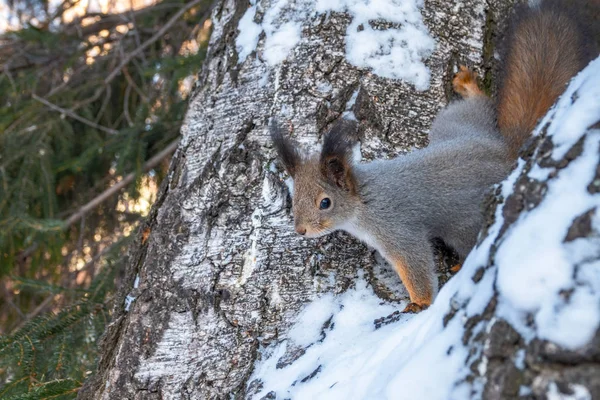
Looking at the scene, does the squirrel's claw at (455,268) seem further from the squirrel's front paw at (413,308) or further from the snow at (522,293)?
the snow at (522,293)

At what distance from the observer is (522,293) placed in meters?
0.79

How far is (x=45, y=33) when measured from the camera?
296cm

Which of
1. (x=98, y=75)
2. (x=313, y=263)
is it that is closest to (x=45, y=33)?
(x=98, y=75)

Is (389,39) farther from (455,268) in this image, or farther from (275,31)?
(455,268)

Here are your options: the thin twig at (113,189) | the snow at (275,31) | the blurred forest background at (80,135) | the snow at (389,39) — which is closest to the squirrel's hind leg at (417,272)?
the snow at (389,39)

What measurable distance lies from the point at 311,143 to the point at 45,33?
6.08ft

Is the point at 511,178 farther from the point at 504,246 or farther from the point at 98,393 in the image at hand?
the point at 98,393

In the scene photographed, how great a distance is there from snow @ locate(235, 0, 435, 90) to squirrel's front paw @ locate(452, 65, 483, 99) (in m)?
0.11

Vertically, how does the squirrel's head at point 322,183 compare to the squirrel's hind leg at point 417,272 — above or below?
above

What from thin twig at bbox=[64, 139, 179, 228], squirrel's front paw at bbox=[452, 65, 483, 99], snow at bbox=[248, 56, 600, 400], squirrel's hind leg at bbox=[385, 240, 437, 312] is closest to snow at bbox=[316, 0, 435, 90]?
squirrel's front paw at bbox=[452, 65, 483, 99]

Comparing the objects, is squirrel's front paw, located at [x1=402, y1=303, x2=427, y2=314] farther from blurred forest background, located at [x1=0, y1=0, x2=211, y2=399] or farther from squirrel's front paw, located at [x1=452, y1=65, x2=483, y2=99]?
blurred forest background, located at [x1=0, y1=0, x2=211, y2=399]

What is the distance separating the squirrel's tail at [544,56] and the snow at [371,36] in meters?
0.26

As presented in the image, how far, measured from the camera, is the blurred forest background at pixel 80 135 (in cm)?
276

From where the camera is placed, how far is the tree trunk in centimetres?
155
